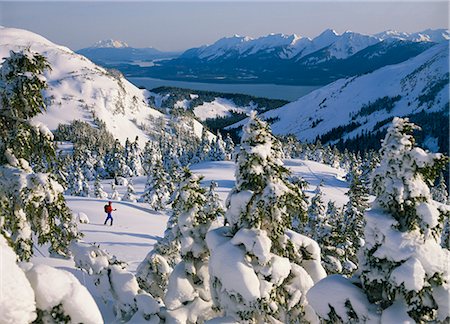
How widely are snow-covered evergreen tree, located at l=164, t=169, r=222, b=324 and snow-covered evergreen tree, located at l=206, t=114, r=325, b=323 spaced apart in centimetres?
127

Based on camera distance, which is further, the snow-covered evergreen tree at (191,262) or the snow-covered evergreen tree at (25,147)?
the snow-covered evergreen tree at (191,262)

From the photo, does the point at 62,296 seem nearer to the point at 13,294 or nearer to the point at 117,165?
the point at 13,294

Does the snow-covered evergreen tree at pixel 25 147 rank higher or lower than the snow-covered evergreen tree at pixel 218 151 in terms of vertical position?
higher

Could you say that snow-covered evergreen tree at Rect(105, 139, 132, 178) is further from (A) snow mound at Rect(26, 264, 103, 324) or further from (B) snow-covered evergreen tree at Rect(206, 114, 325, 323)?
(A) snow mound at Rect(26, 264, 103, 324)

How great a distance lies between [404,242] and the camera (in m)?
7.56

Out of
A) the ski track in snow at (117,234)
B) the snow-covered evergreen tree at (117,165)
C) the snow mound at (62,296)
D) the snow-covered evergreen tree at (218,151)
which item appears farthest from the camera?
the snow-covered evergreen tree at (218,151)

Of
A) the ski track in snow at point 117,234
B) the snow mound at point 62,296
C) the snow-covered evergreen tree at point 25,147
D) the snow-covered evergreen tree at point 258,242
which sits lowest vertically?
the ski track in snow at point 117,234

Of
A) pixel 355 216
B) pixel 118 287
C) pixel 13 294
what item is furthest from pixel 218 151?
pixel 13 294

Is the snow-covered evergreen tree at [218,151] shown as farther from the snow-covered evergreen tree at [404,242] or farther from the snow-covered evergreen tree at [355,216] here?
the snow-covered evergreen tree at [404,242]

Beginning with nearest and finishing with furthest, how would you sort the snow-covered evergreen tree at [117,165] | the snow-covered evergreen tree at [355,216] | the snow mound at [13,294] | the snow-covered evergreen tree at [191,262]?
the snow mound at [13,294]
the snow-covered evergreen tree at [191,262]
the snow-covered evergreen tree at [355,216]
the snow-covered evergreen tree at [117,165]

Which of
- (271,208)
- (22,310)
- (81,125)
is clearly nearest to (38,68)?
(22,310)

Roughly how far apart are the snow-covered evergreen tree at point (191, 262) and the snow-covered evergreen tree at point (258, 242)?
49.9 inches

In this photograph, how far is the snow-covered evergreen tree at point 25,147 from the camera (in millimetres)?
7059

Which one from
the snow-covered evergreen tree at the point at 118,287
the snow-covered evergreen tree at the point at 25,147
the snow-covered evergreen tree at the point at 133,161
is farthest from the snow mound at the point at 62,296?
the snow-covered evergreen tree at the point at 133,161
